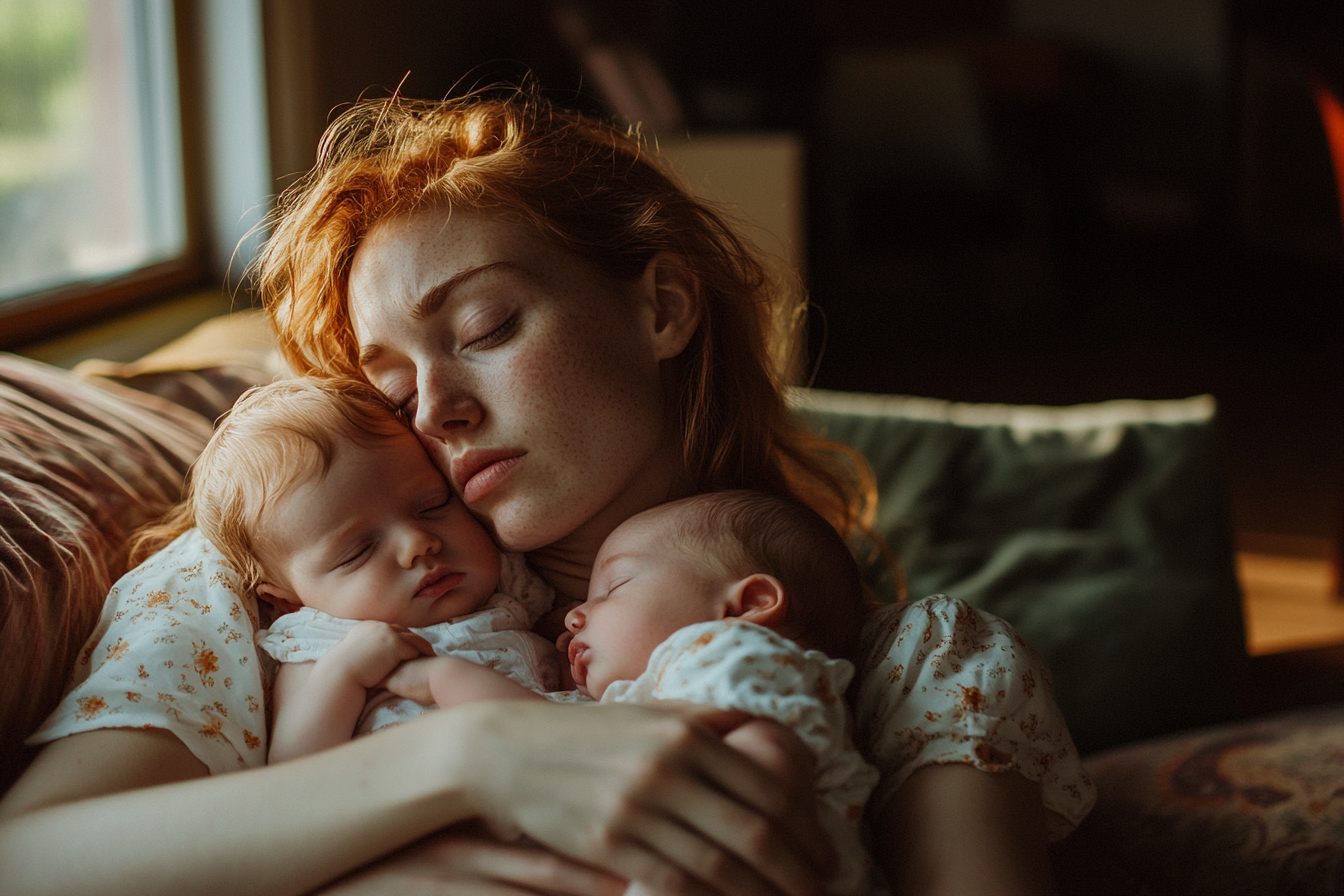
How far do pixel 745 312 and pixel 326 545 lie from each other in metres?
0.57

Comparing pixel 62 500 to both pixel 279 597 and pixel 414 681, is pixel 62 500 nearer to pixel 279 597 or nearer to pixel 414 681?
pixel 279 597

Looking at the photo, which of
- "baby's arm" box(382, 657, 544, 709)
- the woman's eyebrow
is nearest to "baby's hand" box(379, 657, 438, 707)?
"baby's arm" box(382, 657, 544, 709)

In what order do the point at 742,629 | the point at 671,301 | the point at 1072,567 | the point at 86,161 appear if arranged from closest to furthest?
the point at 742,629 → the point at 671,301 → the point at 1072,567 → the point at 86,161

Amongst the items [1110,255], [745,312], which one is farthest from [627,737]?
[1110,255]

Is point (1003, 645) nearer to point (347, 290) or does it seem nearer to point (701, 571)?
point (701, 571)

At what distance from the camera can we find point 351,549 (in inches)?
40.4

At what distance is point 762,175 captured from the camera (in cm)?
329

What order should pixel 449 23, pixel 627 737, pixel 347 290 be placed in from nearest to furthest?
pixel 627 737 < pixel 347 290 < pixel 449 23

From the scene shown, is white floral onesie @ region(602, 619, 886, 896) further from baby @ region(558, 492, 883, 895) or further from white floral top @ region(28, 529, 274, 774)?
white floral top @ region(28, 529, 274, 774)

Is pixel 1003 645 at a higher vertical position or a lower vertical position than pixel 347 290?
lower

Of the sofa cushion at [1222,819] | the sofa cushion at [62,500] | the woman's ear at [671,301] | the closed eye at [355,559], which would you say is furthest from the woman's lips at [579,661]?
the sofa cushion at [1222,819]

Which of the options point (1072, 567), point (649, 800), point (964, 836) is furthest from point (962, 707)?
point (1072, 567)

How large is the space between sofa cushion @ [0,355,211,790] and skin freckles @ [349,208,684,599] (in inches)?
12.7

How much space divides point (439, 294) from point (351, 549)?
0.88 ft
